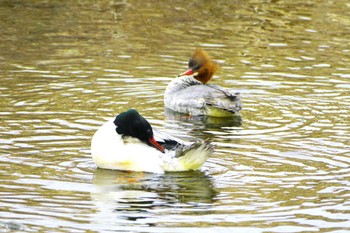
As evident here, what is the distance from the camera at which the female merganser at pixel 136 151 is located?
1085 cm

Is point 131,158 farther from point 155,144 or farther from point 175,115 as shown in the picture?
point 175,115

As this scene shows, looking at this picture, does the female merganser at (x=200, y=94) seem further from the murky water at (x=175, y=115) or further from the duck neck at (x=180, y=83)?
the murky water at (x=175, y=115)

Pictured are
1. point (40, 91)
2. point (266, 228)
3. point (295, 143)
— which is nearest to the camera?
point (266, 228)

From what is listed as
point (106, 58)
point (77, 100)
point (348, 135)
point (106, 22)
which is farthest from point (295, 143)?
point (106, 22)

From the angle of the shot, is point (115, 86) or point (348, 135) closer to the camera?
point (348, 135)

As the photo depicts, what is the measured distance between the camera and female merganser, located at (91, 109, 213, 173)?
10852 mm

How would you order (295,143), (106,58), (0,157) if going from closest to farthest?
(0,157) → (295,143) → (106,58)

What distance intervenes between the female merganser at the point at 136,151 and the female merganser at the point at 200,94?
2.95 m

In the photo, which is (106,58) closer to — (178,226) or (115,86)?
(115,86)

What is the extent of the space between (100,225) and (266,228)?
1.38 m

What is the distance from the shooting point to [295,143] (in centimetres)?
1209

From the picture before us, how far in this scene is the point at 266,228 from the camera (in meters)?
8.89

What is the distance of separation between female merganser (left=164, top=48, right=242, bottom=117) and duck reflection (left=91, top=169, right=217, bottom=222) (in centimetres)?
A: 310

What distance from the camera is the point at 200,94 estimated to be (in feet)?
46.9
